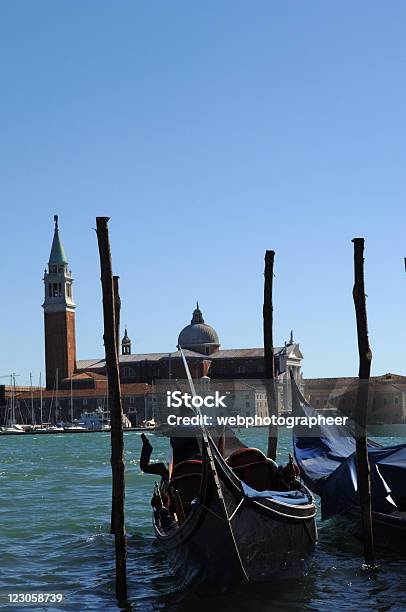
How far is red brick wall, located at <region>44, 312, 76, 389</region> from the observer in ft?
291

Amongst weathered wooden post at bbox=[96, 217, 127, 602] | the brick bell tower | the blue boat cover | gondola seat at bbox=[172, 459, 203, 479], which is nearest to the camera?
weathered wooden post at bbox=[96, 217, 127, 602]

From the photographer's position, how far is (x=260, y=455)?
36.8ft

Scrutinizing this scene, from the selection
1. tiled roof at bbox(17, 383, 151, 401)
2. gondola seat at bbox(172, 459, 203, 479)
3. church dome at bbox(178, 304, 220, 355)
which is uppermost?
church dome at bbox(178, 304, 220, 355)

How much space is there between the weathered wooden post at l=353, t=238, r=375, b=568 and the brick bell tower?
256 ft

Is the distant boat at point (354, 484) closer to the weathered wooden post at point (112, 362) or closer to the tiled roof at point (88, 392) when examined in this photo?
the weathered wooden post at point (112, 362)

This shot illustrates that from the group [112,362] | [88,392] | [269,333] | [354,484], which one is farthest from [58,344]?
[112,362]

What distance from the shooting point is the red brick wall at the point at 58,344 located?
88625 millimetres

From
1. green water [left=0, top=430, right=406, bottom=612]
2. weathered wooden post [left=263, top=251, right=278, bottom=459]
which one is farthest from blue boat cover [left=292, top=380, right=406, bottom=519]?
green water [left=0, top=430, right=406, bottom=612]

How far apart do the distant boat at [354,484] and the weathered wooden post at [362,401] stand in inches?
24.2

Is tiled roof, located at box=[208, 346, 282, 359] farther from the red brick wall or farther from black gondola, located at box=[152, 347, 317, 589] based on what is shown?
black gondola, located at box=[152, 347, 317, 589]

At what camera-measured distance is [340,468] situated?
12258mm

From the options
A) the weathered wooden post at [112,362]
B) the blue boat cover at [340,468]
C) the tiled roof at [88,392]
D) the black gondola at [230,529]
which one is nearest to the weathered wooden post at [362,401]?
the black gondola at [230,529]

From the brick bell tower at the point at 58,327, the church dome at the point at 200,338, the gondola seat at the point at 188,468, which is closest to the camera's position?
the gondola seat at the point at 188,468

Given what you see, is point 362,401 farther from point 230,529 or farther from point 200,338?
point 200,338
